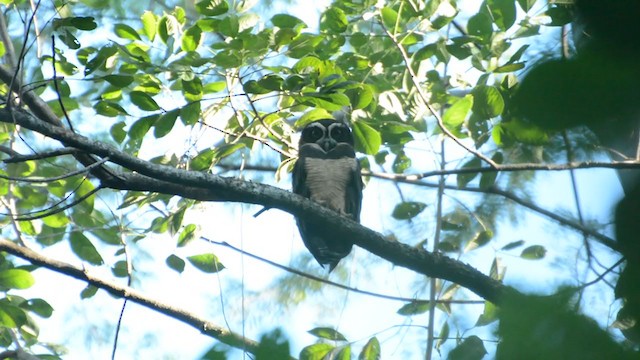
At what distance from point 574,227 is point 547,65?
0.51ft

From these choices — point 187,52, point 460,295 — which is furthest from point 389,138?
point 187,52

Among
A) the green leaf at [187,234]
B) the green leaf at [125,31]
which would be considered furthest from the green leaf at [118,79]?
the green leaf at [187,234]

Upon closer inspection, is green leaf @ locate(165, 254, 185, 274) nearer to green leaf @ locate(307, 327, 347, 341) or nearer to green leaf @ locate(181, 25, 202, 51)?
green leaf @ locate(307, 327, 347, 341)

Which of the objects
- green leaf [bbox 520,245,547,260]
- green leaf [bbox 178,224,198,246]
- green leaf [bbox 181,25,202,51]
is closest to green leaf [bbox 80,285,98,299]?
green leaf [bbox 178,224,198,246]

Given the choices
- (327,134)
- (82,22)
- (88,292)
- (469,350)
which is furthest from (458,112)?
(469,350)

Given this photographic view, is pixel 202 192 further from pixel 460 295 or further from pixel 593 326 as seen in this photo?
pixel 593 326

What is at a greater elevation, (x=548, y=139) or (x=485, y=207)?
(x=485, y=207)

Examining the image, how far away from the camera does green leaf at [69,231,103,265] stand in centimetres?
418

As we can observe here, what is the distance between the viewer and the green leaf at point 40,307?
4.32 metres

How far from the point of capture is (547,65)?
2.19ft

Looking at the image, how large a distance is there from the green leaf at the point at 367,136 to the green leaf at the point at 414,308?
0.88 metres

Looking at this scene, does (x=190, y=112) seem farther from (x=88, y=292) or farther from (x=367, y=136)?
(x=88, y=292)

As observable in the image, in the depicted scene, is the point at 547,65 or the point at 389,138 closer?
the point at 547,65

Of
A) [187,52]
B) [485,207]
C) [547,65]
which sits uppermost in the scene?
[187,52]
